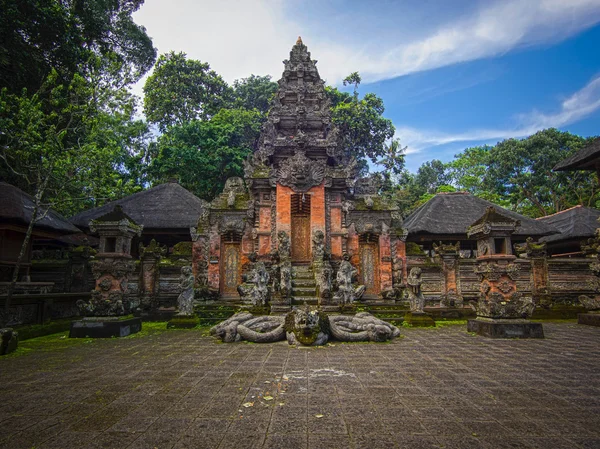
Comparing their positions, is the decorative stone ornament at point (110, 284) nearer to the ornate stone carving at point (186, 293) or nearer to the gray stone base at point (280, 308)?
the ornate stone carving at point (186, 293)

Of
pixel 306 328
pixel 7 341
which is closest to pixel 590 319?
pixel 306 328

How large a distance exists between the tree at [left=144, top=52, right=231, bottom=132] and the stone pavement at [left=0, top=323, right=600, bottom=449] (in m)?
29.5

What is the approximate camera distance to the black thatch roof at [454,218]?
18.2 meters

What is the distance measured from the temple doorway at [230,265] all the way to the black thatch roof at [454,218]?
9697mm

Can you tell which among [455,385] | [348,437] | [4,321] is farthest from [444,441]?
[4,321]

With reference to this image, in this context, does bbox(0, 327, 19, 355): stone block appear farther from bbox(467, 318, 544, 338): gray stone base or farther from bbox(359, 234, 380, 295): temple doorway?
bbox(359, 234, 380, 295): temple doorway

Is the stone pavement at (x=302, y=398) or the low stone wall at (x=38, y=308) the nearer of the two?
the stone pavement at (x=302, y=398)

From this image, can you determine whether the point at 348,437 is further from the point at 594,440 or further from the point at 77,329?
the point at 77,329

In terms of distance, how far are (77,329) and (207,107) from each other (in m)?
28.3

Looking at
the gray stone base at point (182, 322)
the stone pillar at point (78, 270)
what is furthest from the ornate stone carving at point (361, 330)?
the stone pillar at point (78, 270)

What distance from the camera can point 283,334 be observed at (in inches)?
307

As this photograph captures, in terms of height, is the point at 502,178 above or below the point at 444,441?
above

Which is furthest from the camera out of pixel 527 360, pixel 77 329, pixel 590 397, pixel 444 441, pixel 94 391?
pixel 77 329

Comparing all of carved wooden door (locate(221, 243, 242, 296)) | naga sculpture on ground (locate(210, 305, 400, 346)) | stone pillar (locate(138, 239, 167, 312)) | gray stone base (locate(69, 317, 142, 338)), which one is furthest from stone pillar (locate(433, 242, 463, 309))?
gray stone base (locate(69, 317, 142, 338))
